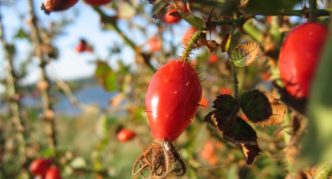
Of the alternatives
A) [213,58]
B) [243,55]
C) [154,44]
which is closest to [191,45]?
[243,55]

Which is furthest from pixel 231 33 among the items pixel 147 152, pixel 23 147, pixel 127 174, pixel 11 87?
pixel 127 174

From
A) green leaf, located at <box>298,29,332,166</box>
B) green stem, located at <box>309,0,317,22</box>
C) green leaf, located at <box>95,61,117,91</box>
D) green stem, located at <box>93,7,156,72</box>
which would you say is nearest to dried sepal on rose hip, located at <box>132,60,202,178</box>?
green stem, located at <box>309,0,317,22</box>

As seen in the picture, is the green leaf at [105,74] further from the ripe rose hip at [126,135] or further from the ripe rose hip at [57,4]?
the ripe rose hip at [57,4]

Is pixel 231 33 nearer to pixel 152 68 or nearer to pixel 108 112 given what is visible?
pixel 152 68

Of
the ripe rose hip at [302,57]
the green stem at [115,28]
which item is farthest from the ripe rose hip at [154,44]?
the ripe rose hip at [302,57]

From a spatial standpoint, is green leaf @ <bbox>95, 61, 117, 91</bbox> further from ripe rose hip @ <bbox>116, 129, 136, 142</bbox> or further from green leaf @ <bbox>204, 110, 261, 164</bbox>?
green leaf @ <bbox>204, 110, 261, 164</bbox>
